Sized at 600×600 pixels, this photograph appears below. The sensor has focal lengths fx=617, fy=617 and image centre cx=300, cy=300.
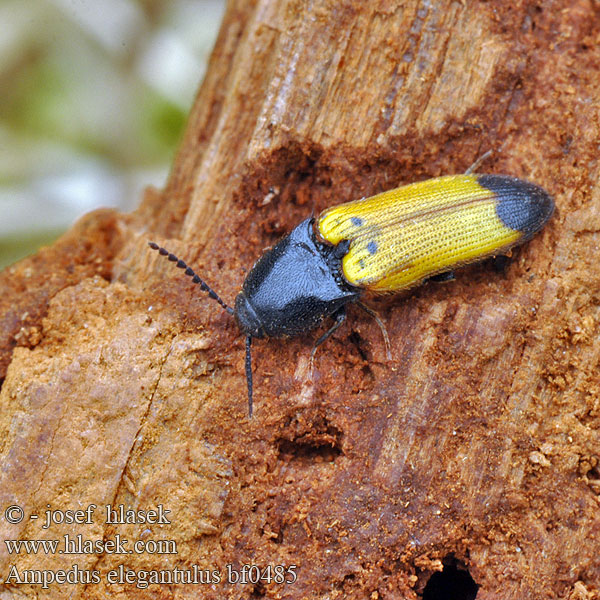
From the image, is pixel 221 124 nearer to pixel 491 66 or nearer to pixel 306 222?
pixel 306 222

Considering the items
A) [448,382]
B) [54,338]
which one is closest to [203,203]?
[54,338]

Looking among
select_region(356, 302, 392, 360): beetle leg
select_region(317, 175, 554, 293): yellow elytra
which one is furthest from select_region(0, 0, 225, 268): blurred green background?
select_region(356, 302, 392, 360): beetle leg

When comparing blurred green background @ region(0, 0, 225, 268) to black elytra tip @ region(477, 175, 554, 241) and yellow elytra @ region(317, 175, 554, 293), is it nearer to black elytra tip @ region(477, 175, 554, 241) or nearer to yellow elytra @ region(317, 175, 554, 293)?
yellow elytra @ region(317, 175, 554, 293)

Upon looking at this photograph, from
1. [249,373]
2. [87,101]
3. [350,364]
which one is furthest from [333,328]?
[87,101]

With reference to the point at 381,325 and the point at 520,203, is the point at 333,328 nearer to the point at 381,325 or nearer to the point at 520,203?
the point at 381,325

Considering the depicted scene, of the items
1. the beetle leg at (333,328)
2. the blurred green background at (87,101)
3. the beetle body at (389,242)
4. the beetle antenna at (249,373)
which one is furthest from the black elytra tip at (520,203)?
the blurred green background at (87,101)

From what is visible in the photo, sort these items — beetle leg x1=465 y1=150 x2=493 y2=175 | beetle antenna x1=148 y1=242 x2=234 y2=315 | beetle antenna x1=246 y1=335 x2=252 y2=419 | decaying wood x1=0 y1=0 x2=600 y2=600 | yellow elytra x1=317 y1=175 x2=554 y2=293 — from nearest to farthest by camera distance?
decaying wood x1=0 y1=0 x2=600 y2=600 → beetle antenna x1=246 y1=335 x2=252 y2=419 → beetle antenna x1=148 y1=242 x2=234 y2=315 → yellow elytra x1=317 y1=175 x2=554 y2=293 → beetle leg x1=465 y1=150 x2=493 y2=175

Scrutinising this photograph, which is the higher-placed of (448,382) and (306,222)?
(306,222)
